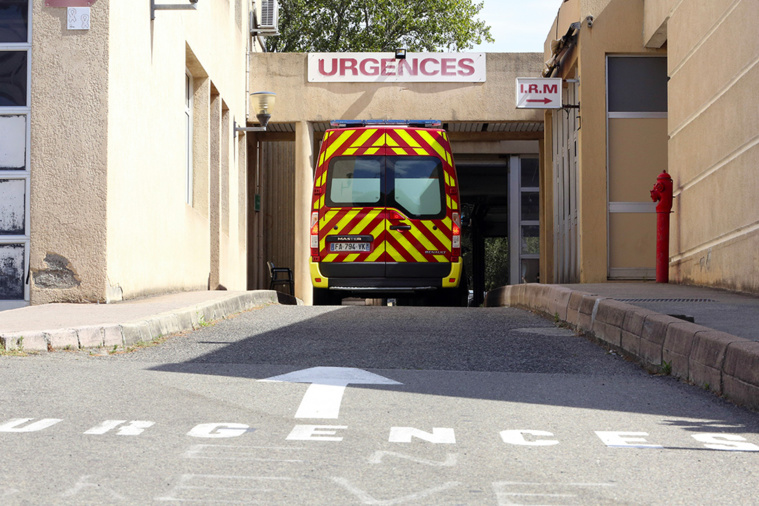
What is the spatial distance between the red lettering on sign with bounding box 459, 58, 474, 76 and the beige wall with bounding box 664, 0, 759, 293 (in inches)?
280

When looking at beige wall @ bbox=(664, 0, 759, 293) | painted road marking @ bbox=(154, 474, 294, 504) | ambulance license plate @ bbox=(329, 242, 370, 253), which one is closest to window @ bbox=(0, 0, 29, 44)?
ambulance license plate @ bbox=(329, 242, 370, 253)

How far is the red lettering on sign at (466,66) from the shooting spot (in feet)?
70.8

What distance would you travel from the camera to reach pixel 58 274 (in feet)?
33.3

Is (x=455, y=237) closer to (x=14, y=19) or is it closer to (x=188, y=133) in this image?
(x=188, y=133)

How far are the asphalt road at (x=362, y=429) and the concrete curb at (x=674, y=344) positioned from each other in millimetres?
126

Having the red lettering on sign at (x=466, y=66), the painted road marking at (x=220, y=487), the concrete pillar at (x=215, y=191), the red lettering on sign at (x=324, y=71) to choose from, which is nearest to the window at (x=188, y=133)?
the concrete pillar at (x=215, y=191)

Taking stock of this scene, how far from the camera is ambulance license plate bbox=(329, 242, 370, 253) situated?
14062 millimetres

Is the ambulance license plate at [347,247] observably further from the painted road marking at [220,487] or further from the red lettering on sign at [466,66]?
the painted road marking at [220,487]

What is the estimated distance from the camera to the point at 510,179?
26391mm

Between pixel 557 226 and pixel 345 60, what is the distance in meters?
5.92

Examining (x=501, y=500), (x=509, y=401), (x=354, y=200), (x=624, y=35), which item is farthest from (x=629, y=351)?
(x=624, y=35)

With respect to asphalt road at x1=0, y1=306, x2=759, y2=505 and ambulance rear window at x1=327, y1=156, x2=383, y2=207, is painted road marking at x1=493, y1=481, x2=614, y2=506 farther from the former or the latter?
ambulance rear window at x1=327, y1=156, x2=383, y2=207

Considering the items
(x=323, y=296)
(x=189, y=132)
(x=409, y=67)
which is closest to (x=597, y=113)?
(x=323, y=296)

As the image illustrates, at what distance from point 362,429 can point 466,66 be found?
17908 mm
